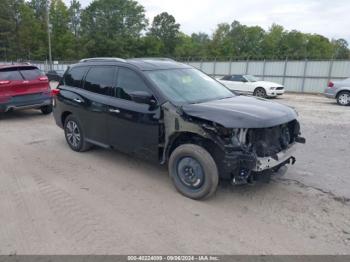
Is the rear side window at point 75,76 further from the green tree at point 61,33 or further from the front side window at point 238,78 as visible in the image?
the green tree at point 61,33

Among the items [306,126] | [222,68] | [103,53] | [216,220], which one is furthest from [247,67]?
[103,53]

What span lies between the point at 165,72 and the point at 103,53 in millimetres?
56247

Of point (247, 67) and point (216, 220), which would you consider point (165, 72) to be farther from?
point (247, 67)

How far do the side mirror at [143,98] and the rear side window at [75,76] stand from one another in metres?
Result: 1.81

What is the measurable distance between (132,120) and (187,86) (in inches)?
39.8

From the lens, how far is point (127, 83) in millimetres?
4844

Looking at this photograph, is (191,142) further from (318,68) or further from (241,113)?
(318,68)

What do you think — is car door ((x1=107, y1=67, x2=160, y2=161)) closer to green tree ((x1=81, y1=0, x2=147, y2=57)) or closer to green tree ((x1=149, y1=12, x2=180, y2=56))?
green tree ((x1=81, y1=0, x2=147, y2=57))

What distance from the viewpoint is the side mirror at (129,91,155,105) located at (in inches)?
172

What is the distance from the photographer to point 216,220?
3.59 m

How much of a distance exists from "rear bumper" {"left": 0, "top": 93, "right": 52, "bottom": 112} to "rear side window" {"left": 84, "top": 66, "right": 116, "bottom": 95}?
14.9ft

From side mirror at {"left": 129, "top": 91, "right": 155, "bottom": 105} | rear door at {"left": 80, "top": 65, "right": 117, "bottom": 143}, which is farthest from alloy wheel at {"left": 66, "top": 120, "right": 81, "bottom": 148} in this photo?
side mirror at {"left": 129, "top": 91, "right": 155, "bottom": 105}

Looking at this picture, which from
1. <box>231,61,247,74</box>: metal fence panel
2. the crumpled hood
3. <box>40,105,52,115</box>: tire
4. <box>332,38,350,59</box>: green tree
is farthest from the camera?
<box>332,38,350,59</box>: green tree

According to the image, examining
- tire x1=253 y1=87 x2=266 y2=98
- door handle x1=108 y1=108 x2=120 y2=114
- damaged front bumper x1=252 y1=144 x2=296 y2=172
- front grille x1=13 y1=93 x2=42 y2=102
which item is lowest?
tire x1=253 y1=87 x2=266 y2=98
